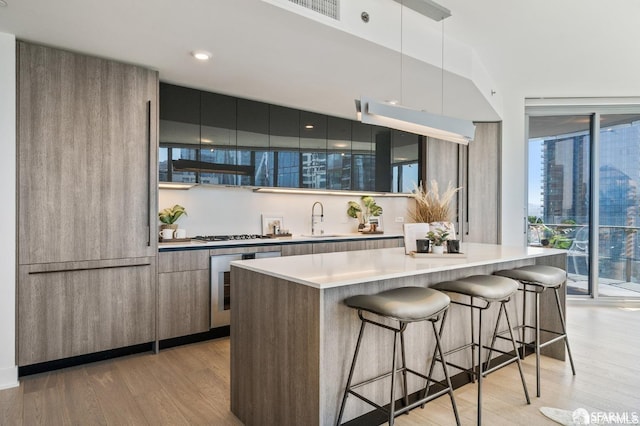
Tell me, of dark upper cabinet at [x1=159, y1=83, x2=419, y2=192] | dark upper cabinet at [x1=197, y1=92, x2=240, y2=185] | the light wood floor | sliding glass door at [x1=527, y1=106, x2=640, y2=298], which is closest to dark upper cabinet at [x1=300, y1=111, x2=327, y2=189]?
dark upper cabinet at [x1=159, y1=83, x2=419, y2=192]

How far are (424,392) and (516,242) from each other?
3496 millimetres

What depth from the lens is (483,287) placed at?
2.24 meters

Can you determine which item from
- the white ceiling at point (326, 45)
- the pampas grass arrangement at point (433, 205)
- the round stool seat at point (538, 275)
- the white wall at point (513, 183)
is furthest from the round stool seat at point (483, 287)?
the white wall at point (513, 183)

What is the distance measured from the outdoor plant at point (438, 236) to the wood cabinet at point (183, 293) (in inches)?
80.2

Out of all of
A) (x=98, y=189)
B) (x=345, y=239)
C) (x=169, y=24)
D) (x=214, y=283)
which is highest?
(x=169, y=24)

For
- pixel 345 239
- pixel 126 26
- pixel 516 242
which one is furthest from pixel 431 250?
pixel 516 242

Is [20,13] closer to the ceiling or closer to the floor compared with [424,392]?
closer to the ceiling

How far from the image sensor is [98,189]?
301 cm

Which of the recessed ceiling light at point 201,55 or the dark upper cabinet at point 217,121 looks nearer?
the recessed ceiling light at point 201,55

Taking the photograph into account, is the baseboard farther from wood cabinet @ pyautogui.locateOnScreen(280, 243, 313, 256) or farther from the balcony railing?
the balcony railing

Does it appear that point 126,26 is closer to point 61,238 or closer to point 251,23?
point 251,23

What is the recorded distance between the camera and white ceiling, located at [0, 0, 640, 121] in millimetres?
2400

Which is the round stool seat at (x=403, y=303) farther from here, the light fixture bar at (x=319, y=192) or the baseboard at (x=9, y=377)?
the light fixture bar at (x=319, y=192)

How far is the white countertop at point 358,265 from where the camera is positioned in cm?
185
